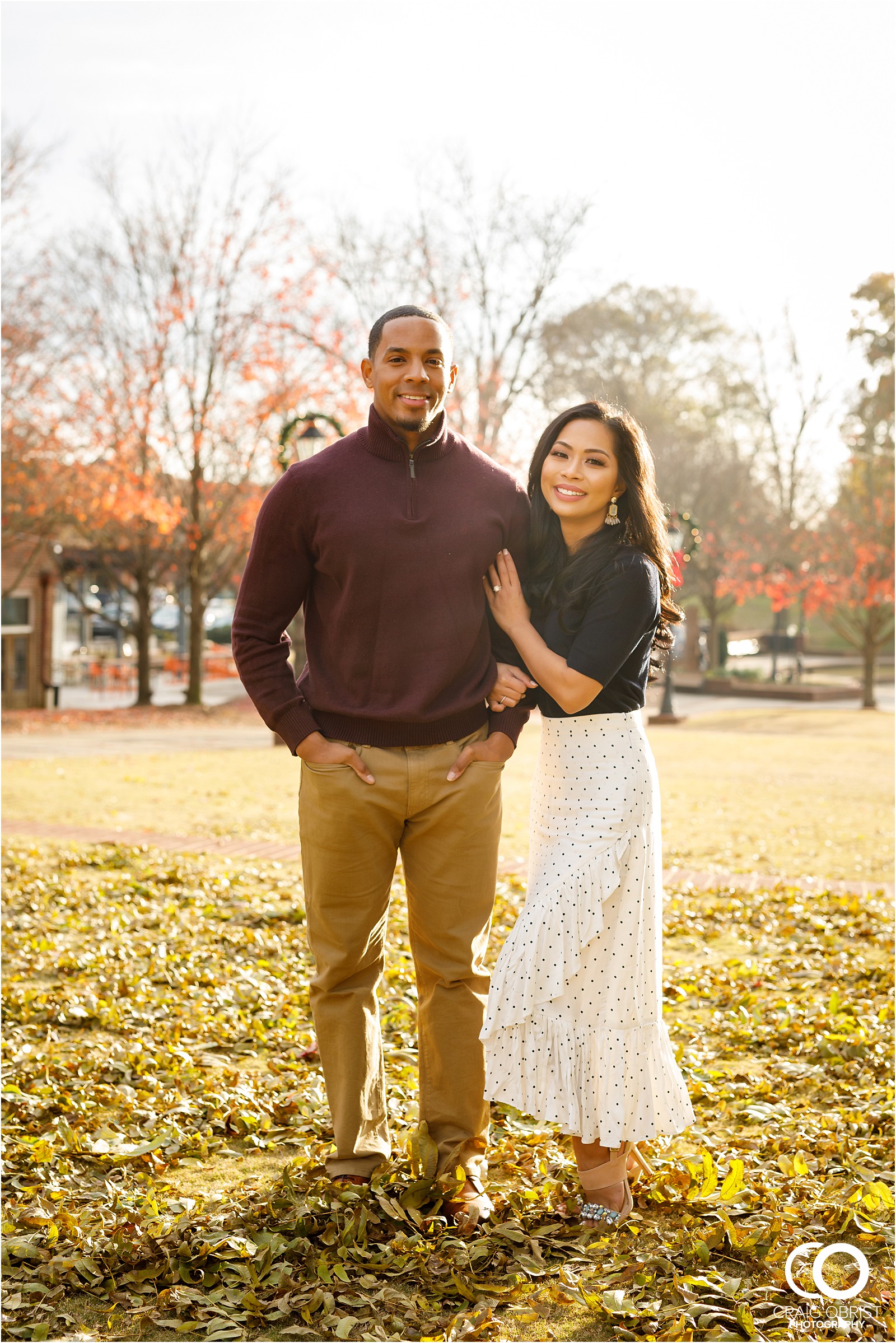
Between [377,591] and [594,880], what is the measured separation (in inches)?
37.5

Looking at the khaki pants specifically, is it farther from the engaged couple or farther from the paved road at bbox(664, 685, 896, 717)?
the paved road at bbox(664, 685, 896, 717)

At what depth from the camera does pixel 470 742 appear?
121 inches

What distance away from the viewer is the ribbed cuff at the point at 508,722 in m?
3.08

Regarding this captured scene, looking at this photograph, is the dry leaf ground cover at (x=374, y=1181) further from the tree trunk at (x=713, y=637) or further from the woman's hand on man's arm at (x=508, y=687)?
the tree trunk at (x=713, y=637)

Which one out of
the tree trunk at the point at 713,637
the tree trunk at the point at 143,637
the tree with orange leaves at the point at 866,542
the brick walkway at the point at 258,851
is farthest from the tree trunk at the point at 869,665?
the brick walkway at the point at 258,851

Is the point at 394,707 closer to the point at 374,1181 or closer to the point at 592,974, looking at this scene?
the point at 592,974

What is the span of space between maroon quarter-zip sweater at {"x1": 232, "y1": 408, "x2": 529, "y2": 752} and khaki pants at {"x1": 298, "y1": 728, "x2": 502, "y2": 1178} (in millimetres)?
127

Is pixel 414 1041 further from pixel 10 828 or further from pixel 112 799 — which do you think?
pixel 112 799

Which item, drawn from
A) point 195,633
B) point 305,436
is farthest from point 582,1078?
point 195,633

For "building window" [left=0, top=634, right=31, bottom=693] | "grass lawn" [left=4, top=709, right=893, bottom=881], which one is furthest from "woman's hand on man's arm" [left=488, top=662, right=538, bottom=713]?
"building window" [left=0, top=634, right=31, bottom=693]

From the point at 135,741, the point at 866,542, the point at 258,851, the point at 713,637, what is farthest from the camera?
the point at 713,637

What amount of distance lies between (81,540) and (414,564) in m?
25.5

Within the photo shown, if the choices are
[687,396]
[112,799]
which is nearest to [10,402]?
[112,799]

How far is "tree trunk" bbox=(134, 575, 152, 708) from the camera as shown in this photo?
26344mm
